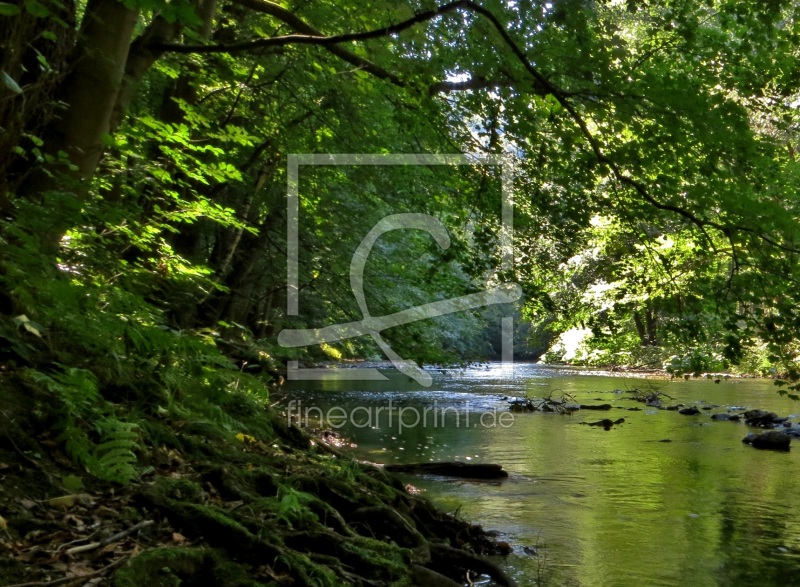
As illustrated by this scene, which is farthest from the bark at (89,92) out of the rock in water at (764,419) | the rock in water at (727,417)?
the rock in water at (727,417)

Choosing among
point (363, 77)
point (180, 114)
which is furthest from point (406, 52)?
point (180, 114)

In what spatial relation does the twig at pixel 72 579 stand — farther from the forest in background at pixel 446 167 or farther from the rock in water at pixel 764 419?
the rock in water at pixel 764 419

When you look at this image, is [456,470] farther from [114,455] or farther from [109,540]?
[109,540]

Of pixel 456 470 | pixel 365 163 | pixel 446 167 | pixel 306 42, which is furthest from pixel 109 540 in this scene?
pixel 365 163

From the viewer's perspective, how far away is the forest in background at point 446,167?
198 inches

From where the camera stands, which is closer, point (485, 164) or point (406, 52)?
point (406, 52)

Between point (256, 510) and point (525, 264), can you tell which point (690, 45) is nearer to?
point (525, 264)

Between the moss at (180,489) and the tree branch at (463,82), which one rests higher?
the tree branch at (463,82)

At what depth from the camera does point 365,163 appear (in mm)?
11430

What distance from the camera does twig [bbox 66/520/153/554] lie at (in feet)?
10.6

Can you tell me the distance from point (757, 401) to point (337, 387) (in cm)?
1368

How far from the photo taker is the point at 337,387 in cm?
2502

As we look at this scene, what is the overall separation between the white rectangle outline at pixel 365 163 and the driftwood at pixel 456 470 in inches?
133

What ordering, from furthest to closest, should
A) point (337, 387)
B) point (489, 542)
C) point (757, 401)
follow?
point (337, 387), point (757, 401), point (489, 542)
